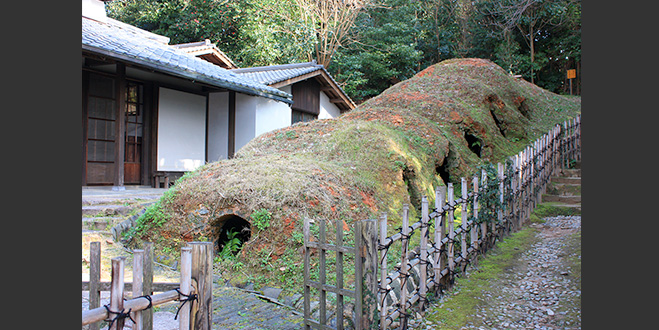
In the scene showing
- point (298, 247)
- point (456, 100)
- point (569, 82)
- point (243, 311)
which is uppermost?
point (569, 82)

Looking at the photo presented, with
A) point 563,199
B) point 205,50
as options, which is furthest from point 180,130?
point 563,199

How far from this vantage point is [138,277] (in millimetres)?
2215

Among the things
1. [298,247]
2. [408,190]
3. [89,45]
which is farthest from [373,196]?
[89,45]

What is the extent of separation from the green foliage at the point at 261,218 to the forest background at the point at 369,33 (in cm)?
1560

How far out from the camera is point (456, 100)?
11.5m

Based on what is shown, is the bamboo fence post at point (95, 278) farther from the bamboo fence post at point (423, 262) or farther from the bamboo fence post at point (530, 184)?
the bamboo fence post at point (530, 184)

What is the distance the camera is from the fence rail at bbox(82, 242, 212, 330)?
2.06 m

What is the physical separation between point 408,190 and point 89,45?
19.3 feet

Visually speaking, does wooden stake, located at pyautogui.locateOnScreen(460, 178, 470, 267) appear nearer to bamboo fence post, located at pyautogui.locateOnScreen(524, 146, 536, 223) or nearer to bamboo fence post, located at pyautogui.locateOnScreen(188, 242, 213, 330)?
bamboo fence post, located at pyautogui.locateOnScreen(524, 146, 536, 223)

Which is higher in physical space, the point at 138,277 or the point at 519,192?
the point at 519,192

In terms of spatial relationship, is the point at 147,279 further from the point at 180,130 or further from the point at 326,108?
the point at 326,108

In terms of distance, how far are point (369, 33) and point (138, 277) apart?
22.1m

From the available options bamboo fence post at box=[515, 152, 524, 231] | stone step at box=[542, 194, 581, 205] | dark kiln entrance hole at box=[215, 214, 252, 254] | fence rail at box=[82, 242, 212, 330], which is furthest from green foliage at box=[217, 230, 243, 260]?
stone step at box=[542, 194, 581, 205]

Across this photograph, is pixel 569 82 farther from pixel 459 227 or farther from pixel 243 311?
pixel 243 311
